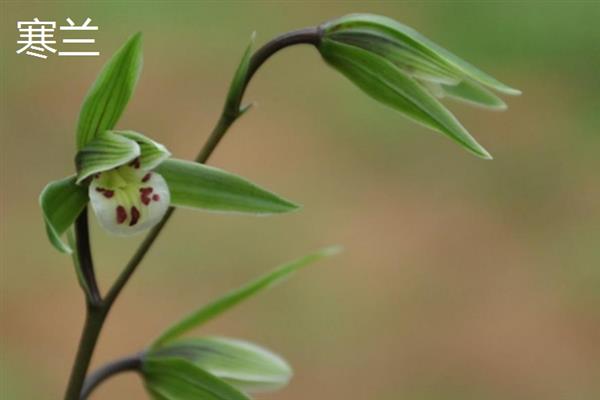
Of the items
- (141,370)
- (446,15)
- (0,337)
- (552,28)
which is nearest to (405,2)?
(446,15)

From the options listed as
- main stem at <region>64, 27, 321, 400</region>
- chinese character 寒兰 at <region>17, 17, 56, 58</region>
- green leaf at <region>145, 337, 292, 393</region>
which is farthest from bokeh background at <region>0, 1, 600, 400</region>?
main stem at <region>64, 27, 321, 400</region>

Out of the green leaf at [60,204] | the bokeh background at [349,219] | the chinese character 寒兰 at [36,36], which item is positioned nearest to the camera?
the green leaf at [60,204]

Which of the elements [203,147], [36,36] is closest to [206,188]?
[203,147]

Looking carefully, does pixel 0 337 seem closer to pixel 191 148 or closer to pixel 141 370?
pixel 191 148

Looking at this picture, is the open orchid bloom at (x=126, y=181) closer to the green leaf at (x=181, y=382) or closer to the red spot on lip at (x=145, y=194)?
the red spot on lip at (x=145, y=194)

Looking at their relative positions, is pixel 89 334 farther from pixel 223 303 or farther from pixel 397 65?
pixel 397 65

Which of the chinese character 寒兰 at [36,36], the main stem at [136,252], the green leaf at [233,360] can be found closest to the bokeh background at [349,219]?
the chinese character 寒兰 at [36,36]
